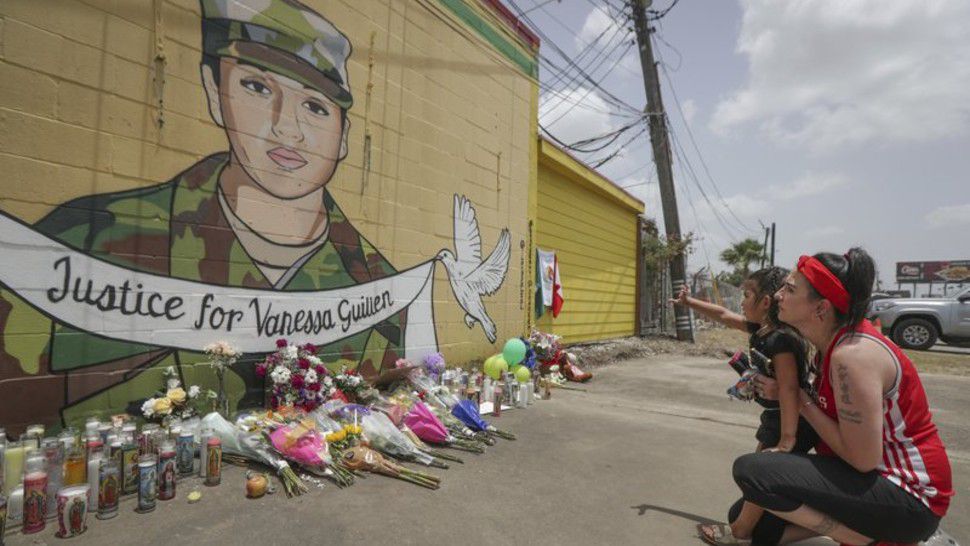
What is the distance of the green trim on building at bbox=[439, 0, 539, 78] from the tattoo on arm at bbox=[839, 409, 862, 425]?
623cm

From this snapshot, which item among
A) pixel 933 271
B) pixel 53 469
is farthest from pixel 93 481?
pixel 933 271

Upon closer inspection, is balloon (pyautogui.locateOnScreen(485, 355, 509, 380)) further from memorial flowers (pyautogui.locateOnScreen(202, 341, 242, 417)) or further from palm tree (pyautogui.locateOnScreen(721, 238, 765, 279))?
palm tree (pyautogui.locateOnScreen(721, 238, 765, 279))

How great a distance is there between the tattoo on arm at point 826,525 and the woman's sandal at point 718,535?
57 cm

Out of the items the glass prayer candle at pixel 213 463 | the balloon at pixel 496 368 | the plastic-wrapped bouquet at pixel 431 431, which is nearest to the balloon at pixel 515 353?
the balloon at pixel 496 368

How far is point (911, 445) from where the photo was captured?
213cm

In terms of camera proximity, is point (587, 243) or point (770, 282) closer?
point (770, 282)

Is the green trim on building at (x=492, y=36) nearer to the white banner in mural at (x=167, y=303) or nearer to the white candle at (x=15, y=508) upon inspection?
the white banner in mural at (x=167, y=303)

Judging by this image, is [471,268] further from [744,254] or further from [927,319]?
[744,254]

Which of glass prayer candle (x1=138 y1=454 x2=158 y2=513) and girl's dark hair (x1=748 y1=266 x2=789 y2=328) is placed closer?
glass prayer candle (x1=138 y1=454 x2=158 y2=513)

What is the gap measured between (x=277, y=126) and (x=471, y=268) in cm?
318

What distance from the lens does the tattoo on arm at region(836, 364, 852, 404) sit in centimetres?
210

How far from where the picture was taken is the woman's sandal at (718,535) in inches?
108

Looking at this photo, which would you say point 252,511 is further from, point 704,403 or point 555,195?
point 555,195

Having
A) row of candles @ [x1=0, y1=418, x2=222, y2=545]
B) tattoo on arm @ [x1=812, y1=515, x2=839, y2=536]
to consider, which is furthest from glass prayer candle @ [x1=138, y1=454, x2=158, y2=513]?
tattoo on arm @ [x1=812, y1=515, x2=839, y2=536]
